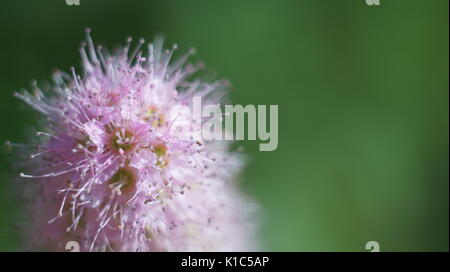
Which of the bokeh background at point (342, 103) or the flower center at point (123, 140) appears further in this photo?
the bokeh background at point (342, 103)

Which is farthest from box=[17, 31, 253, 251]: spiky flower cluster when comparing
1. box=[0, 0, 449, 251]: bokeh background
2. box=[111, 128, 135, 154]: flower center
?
box=[0, 0, 449, 251]: bokeh background

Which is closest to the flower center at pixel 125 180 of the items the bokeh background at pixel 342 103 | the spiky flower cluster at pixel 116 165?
the spiky flower cluster at pixel 116 165

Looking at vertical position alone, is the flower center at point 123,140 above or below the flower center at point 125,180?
above

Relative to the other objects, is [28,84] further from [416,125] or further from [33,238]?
[416,125]

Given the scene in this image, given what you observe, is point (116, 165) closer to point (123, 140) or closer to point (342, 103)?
point (123, 140)

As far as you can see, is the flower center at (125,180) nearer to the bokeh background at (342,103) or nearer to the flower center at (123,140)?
the flower center at (123,140)
